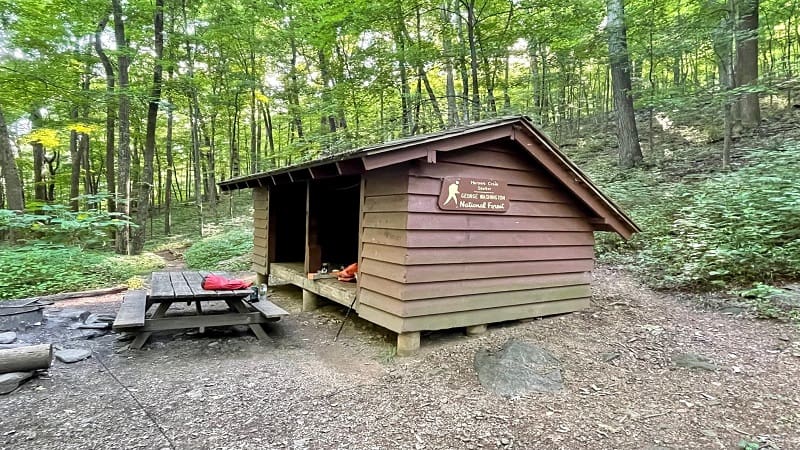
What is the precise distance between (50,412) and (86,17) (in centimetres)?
1248

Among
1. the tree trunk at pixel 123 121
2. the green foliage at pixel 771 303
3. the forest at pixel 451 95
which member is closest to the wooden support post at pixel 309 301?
the forest at pixel 451 95

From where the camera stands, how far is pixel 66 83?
12102 mm

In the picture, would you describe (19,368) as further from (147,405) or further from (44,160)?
(44,160)

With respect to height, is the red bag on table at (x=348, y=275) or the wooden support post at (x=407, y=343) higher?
the red bag on table at (x=348, y=275)

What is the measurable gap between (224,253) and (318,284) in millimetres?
7174

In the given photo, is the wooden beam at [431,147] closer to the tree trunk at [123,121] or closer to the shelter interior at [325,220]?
the shelter interior at [325,220]

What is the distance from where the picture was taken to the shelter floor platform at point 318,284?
5.47m

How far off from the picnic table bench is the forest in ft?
13.0

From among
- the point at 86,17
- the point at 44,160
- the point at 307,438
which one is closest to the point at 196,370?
the point at 307,438

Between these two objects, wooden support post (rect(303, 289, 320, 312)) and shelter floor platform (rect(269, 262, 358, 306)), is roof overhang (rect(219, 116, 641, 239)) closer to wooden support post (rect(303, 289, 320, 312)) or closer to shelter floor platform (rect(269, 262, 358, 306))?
shelter floor platform (rect(269, 262, 358, 306))

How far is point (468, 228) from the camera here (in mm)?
4777

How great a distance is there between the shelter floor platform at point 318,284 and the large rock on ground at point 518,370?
6.21 feet

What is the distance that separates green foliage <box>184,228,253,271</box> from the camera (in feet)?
36.6

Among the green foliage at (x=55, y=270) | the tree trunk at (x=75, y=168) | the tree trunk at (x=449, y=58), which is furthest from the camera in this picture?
the tree trunk at (x=75, y=168)
